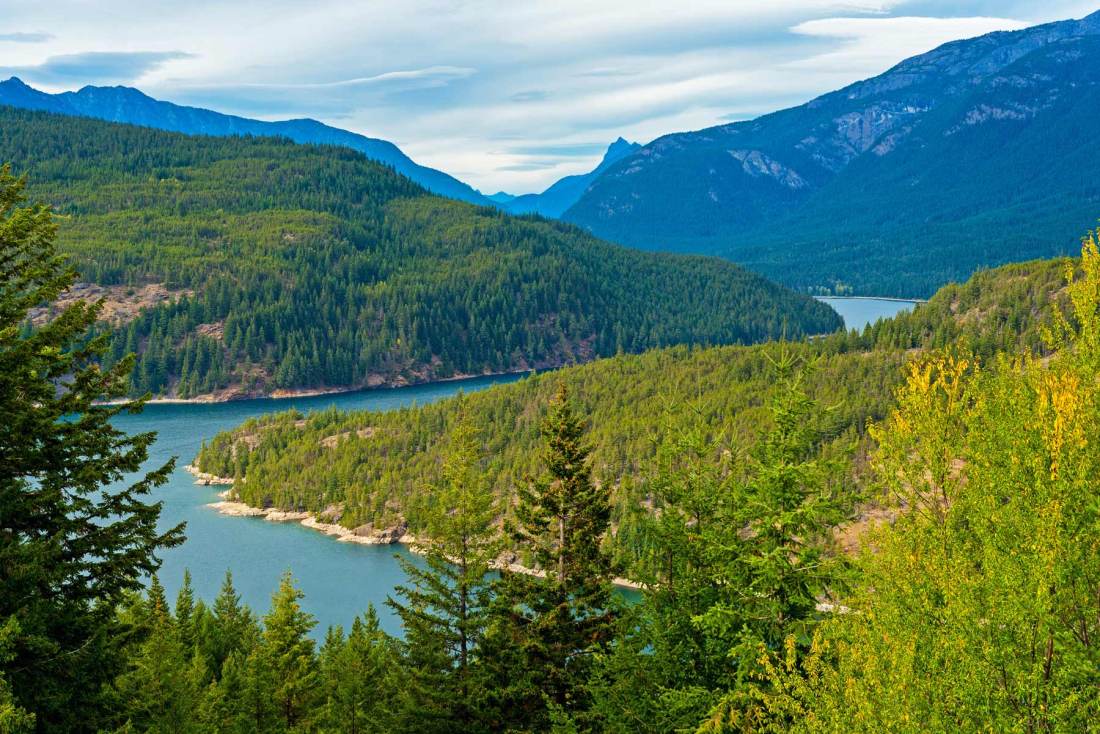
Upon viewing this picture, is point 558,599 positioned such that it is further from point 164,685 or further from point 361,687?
point 164,685

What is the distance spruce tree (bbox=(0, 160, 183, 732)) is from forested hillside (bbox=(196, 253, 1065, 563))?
9942 centimetres

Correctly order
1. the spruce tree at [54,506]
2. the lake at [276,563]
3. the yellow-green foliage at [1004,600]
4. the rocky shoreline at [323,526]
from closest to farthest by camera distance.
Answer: the yellow-green foliage at [1004,600]
the spruce tree at [54,506]
the lake at [276,563]
the rocky shoreline at [323,526]

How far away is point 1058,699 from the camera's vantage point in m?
16.4

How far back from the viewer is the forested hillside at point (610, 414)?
13762cm

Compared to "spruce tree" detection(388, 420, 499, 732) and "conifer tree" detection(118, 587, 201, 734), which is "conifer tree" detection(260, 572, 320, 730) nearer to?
"conifer tree" detection(118, 587, 201, 734)

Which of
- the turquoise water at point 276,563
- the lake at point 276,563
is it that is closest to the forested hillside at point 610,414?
the turquoise water at point 276,563

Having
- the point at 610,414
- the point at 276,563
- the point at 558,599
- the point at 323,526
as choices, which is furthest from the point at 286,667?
the point at 610,414

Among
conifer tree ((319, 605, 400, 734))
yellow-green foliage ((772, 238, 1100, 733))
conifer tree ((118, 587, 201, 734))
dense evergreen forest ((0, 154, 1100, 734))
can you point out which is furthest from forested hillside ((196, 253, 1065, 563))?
yellow-green foliage ((772, 238, 1100, 733))

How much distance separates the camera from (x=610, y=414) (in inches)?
6181

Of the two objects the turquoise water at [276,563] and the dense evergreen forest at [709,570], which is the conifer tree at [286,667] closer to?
the dense evergreen forest at [709,570]

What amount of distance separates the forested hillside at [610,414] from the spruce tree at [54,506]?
9942 cm

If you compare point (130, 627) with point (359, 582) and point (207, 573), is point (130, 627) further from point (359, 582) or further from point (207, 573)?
point (207, 573)

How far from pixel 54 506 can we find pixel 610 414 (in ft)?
453

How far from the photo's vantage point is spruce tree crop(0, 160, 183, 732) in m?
19.0
